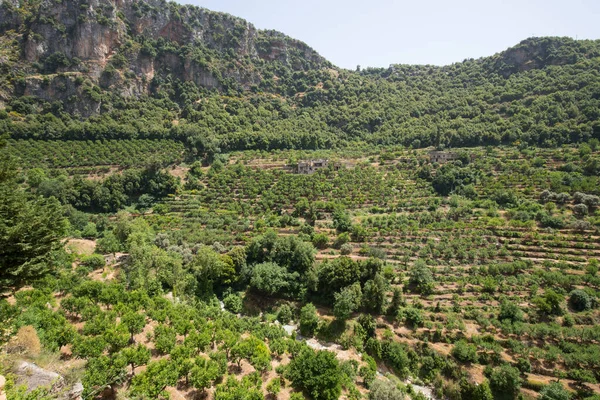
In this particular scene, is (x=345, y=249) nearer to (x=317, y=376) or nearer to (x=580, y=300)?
(x=317, y=376)

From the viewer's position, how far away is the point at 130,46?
7550 centimetres

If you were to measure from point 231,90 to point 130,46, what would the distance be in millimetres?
29117

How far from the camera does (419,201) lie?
4434 centimetres

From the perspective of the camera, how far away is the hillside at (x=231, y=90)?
5934 cm

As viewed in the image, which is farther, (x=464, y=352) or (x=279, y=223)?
(x=279, y=223)

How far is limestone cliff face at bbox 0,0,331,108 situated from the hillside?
0.30 metres

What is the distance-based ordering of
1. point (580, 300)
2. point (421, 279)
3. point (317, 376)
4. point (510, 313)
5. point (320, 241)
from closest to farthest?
1. point (317, 376)
2. point (510, 313)
3. point (580, 300)
4. point (421, 279)
5. point (320, 241)

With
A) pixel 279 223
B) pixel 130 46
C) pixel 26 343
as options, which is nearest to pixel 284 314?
pixel 279 223

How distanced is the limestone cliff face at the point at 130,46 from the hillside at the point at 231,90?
Result: 303 mm

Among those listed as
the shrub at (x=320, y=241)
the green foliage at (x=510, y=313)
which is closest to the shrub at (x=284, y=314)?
the shrub at (x=320, y=241)

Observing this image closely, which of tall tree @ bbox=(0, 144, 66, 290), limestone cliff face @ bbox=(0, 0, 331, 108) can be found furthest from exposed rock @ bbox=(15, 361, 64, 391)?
limestone cliff face @ bbox=(0, 0, 331, 108)

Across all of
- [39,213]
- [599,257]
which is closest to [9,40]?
[39,213]

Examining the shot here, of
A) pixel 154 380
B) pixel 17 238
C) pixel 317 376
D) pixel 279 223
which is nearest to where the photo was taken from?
pixel 17 238

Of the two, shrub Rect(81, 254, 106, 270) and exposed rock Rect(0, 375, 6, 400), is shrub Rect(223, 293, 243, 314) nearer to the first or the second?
shrub Rect(81, 254, 106, 270)
